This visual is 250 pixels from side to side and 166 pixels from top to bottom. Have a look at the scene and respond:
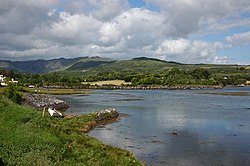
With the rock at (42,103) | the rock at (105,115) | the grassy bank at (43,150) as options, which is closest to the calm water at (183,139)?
the rock at (105,115)

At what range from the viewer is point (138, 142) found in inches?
1107

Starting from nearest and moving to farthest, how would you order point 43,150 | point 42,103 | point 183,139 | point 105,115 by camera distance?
point 43,150, point 183,139, point 105,115, point 42,103

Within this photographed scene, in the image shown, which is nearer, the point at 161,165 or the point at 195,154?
the point at 161,165

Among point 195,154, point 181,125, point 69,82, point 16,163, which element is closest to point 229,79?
point 69,82

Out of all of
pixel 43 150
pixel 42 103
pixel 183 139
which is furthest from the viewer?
pixel 42 103

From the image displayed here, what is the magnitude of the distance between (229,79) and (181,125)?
16462 cm

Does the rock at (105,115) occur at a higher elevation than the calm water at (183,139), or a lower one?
higher

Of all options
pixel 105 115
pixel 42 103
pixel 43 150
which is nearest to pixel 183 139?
pixel 105 115

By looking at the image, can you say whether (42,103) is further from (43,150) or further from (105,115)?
(43,150)

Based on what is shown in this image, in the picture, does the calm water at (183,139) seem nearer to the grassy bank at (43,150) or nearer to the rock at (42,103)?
the grassy bank at (43,150)

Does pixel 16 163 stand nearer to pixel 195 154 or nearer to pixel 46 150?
pixel 46 150

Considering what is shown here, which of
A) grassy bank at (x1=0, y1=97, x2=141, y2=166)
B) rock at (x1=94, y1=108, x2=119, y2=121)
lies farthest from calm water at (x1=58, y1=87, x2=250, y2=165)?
grassy bank at (x1=0, y1=97, x2=141, y2=166)

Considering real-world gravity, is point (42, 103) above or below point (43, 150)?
below

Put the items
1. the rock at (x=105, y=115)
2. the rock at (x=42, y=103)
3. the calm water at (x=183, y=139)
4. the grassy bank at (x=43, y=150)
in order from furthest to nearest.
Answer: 1. the rock at (x=42, y=103)
2. the rock at (x=105, y=115)
3. the calm water at (x=183, y=139)
4. the grassy bank at (x=43, y=150)
